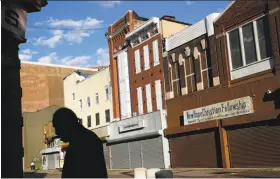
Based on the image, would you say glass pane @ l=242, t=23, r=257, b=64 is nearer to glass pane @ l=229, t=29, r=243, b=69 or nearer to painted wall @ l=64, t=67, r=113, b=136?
glass pane @ l=229, t=29, r=243, b=69

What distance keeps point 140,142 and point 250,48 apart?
1357 centimetres

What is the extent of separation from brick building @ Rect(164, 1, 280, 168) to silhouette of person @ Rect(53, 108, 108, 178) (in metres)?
19.3

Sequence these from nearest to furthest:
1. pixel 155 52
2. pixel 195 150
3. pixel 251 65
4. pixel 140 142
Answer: pixel 251 65, pixel 195 150, pixel 155 52, pixel 140 142

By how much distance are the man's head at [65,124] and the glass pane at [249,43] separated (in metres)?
20.8

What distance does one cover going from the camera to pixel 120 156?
35.0 metres

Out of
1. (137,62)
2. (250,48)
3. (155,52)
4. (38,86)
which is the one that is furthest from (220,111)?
(38,86)

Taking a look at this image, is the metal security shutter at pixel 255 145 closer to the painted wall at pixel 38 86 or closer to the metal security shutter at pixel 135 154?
the metal security shutter at pixel 135 154

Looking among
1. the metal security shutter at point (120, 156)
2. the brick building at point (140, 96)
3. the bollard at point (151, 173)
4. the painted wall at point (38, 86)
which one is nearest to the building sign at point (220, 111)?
the brick building at point (140, 96)

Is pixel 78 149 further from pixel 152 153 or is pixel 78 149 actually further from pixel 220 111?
pixel 152 153

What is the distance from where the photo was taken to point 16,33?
474 cm

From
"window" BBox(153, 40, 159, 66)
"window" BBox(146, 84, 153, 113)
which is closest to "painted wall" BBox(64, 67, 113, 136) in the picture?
→ "window" BBox(146, 84, 153, 113)

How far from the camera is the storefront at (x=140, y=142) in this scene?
3020 centimetres

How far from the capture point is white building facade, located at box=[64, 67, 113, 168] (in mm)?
38378

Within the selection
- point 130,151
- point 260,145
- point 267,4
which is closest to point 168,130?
point 130,151
